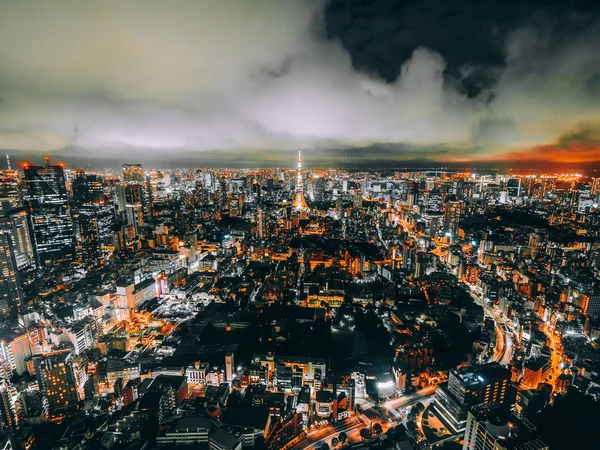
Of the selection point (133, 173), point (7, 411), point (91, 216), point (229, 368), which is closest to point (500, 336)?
point (229, 368)

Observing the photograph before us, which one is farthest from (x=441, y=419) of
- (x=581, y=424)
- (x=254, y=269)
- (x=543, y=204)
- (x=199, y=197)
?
(x=199, y=197)

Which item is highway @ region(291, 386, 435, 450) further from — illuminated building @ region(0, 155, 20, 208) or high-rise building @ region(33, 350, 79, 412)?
illuminated building @ region(0, 155, 20, 208)

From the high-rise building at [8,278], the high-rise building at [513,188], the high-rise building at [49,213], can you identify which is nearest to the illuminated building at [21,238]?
the high-rise building at [49,213]

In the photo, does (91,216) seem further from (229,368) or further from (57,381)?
(229,368)

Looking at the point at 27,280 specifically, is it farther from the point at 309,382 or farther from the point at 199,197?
the point at 199,197

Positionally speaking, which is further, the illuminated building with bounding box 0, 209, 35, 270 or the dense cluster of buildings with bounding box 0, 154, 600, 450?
the illuminated building with bounding box 0, 209, 35, 270

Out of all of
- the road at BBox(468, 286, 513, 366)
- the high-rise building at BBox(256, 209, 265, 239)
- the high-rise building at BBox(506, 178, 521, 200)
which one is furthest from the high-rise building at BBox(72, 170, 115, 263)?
the high-rise building at BBox(506, 178, 521, 200)
